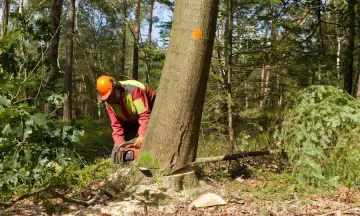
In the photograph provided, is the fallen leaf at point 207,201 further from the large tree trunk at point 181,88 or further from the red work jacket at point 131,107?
the red work jacket at point 131,107

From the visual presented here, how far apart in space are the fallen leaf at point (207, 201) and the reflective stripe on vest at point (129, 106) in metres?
1.63

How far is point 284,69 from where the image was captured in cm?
688

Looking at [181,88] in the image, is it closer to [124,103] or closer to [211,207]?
[211,207]

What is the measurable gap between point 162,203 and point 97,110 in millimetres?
26145

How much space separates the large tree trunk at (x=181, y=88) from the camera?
344cm

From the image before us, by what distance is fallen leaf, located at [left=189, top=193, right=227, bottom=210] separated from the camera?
Result: 10.8 feet

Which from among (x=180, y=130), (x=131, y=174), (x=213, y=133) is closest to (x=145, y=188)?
(x=131, y=174)

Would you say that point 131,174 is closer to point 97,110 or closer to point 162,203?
point 162,203

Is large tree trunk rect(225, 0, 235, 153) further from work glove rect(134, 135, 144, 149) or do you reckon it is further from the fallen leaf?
the fallen leaf

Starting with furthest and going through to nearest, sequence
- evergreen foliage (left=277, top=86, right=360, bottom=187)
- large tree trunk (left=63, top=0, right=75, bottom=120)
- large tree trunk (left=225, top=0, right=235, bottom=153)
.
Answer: large tree trunk (left=63, top=0, right=75, bottom=120)
large tree trunk (left=225, top=0, right=235, bottom=153)
evergreen foliage (left=277, top=86, right=360, bottom=187)

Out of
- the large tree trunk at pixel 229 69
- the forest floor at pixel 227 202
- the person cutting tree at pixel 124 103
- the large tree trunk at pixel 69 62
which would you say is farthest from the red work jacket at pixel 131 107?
the large tree trunk at pixel 69 62

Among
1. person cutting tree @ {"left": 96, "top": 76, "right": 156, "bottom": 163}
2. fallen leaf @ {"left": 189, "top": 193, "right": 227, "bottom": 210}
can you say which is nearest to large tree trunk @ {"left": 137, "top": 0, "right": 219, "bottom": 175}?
fallen leaf @ {"left": 189, "top": 193, "right": 227, "bottom": 210}

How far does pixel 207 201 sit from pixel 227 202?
235 mm

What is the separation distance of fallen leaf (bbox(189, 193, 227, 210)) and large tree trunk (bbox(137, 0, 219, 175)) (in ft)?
1.39
